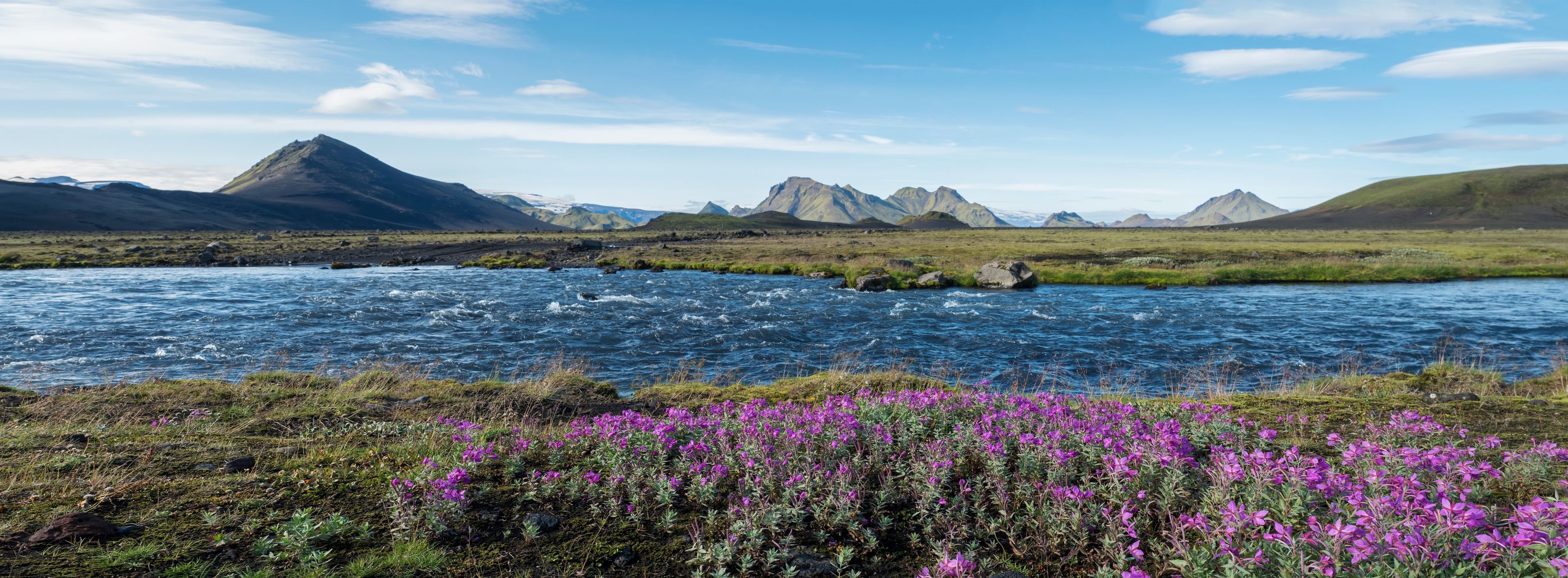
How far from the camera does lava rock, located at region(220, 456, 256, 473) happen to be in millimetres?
6949

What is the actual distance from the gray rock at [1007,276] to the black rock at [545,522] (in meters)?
34.4

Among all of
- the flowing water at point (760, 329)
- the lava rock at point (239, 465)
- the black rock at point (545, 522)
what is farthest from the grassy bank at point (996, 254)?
the black rock at point (545, 522)

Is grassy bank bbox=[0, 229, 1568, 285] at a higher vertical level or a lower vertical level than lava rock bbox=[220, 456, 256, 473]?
higher

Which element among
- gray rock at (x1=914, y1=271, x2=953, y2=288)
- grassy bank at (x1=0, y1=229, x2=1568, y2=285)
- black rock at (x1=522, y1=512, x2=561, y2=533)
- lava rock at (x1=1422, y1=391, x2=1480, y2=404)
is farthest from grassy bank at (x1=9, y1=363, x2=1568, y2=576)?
grassy bank at (x1=0, y1=229, x2=1568, y2=285)

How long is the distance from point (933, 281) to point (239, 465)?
112 feet

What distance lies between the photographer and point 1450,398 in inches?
412

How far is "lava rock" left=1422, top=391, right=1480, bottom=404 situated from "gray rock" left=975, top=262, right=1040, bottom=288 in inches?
1031

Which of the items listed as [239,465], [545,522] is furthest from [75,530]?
[545,522]

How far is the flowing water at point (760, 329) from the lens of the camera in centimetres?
1842

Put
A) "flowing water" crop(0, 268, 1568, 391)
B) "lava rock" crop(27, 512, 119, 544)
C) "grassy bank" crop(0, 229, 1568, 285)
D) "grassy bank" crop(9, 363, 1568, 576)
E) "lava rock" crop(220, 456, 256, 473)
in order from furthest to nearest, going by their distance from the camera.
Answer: "grassy bank" crop(0, 229, 1568, 285), "flowing water" crop(0, 268, 1568, 391), "lava rock" crop(220, 456, 256, 473), "lava rock" crop(27, 512, 119, 544), "grassy bank" crop(9, 363, 1568, 576)

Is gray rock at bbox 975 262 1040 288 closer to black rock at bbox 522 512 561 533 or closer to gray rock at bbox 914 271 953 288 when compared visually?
gray rock at bbox 914 271 953 288

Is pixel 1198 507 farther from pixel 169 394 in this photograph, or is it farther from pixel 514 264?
pixel 514 264

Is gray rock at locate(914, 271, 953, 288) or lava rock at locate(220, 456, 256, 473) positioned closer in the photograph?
lava rock at locate(220, 456, 256, 473)

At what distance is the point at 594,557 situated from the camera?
17.1ft
